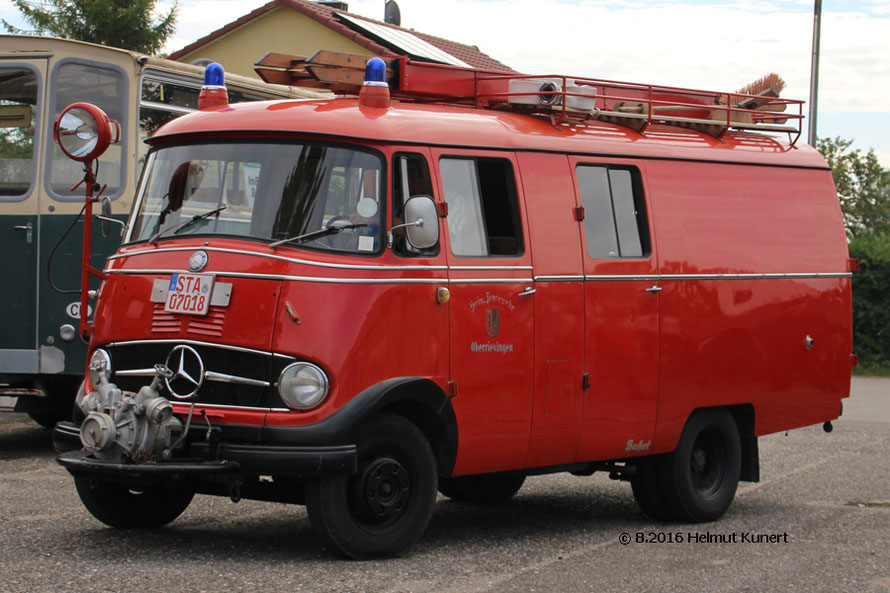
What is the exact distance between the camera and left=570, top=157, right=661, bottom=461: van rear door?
29.8 ft

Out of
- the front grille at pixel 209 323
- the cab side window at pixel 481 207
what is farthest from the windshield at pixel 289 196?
the cab side window at pixel 481 207

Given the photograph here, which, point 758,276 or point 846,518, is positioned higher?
point 758,276

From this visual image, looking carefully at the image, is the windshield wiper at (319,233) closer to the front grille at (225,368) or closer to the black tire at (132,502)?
the front grille at (225,368)

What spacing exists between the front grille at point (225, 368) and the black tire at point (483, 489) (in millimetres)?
3094

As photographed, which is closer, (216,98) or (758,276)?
(216,98)

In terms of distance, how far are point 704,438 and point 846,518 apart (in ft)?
3.80

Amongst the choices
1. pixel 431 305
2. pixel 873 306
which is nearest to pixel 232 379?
pixel 431 305

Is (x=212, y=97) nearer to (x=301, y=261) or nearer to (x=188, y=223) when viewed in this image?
(x=188, y=223)

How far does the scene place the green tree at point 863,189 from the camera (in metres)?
41.7

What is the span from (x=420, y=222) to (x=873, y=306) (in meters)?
19.2

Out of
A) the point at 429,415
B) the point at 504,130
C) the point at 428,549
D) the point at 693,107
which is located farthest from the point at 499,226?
the point at 693,107

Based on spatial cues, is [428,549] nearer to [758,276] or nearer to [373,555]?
[373,555]

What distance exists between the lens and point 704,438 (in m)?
10.3

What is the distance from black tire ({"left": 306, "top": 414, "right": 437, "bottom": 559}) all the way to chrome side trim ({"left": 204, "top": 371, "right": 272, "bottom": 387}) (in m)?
0.60
